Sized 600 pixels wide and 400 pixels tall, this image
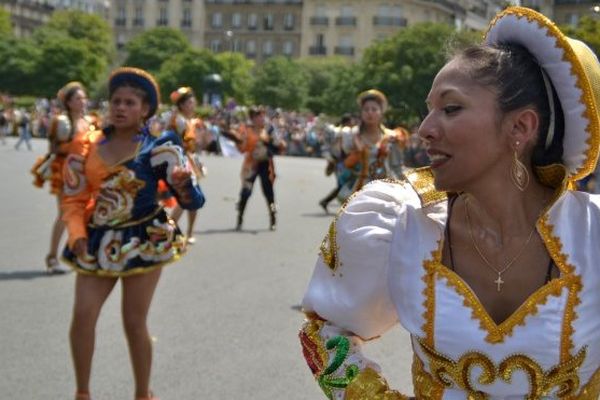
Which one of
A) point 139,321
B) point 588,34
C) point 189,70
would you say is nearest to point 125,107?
point 139,321

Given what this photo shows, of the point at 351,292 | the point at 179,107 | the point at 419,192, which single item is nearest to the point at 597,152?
the point at 419,192

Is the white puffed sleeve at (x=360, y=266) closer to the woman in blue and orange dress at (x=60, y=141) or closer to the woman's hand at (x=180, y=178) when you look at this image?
the woman's hand at (x=180, y=178)

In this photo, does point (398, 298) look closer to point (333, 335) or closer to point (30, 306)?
point (333, 335)

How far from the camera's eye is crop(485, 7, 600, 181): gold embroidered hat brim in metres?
2.34

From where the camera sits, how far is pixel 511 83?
2354mm

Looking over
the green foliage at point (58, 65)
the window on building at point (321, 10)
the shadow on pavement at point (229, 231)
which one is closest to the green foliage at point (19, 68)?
the green foliage at point (58, 65)

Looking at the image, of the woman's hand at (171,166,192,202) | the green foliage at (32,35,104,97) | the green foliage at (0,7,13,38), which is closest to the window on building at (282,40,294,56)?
the green foliage at (0,7,13,38)

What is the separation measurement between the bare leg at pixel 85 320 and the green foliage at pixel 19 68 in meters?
69.0

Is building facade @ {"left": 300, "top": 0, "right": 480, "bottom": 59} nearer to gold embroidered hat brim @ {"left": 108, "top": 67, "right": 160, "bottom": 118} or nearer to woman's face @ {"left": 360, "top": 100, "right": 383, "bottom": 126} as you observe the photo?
woman's face @ {"left": 360, "top": 100, "right": 383, "bottom": 126}

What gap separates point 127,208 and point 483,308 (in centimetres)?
304

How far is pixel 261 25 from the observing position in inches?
3900

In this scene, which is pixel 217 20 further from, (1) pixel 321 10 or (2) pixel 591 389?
(2) pixel 591 389

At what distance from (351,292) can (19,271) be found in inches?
288

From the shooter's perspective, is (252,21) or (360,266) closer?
(360,266)
